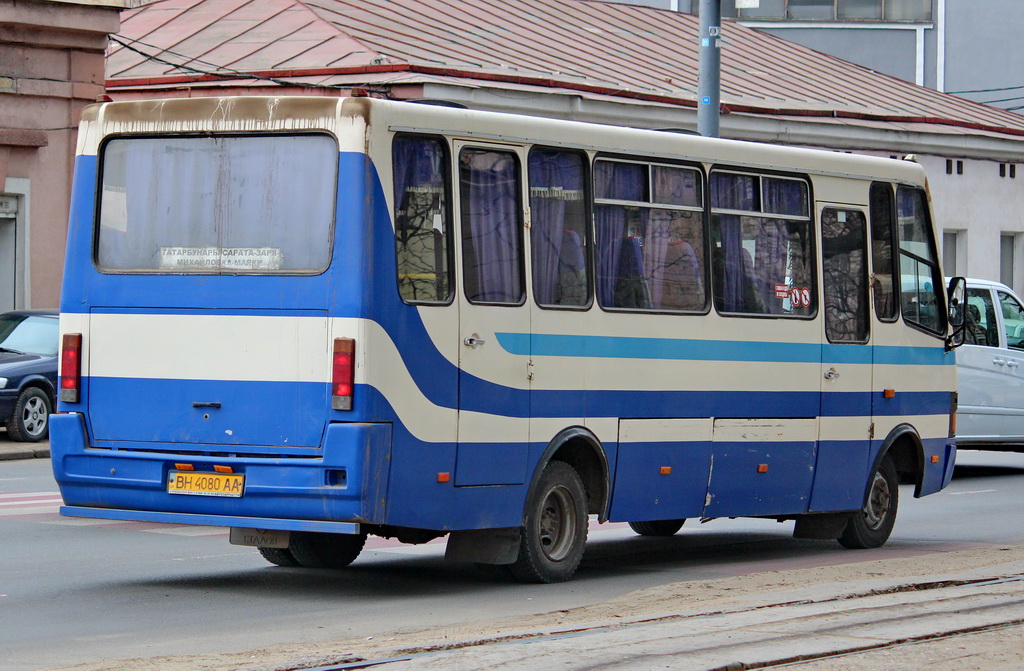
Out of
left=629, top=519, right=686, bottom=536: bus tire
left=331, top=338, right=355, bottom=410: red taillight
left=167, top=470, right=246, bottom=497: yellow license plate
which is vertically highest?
left=331, top=338, right=355, bottom=410: red taillight

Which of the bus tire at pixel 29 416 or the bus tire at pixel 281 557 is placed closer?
the bus tire at pixel 281 557

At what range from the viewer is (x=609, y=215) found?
36.5 feet

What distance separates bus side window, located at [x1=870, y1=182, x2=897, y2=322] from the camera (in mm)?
13312

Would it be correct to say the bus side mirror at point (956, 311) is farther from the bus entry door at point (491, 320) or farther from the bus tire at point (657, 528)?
the bus entry door at point (491, 320)

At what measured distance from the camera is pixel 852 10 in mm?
54750

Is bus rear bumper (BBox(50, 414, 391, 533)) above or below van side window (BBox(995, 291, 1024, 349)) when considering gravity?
below

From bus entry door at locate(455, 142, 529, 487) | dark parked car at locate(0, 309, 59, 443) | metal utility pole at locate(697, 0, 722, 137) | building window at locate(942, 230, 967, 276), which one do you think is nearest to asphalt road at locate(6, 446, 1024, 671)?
bus entry door at locate(455, 142, 529, 487)

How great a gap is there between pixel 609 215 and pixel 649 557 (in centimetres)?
281

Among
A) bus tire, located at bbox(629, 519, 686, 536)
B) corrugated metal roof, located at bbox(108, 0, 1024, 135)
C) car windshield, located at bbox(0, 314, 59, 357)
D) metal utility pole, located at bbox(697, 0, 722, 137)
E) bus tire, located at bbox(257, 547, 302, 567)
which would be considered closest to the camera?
bus tire, located at bbox(257, 547, 302, 567)

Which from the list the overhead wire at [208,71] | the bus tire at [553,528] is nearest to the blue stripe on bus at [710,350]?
the bus tire at [553,528]

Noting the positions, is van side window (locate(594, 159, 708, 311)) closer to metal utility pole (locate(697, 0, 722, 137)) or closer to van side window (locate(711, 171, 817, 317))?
van side window (locate(711, 171, 817, 317))

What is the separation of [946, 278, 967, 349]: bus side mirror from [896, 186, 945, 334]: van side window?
96 mm

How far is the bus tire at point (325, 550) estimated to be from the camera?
11.4 meters

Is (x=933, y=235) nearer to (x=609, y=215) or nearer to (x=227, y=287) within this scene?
(x=609, y=215)
